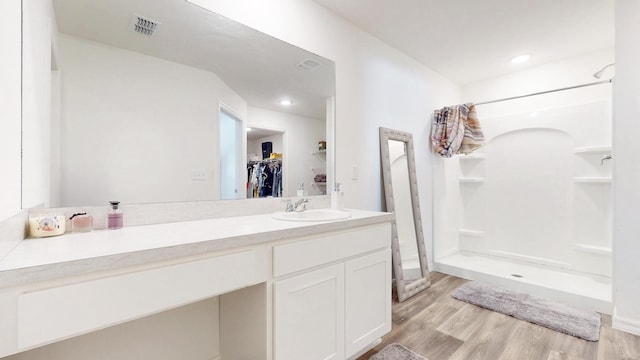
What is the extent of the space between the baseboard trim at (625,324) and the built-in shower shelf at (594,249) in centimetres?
102

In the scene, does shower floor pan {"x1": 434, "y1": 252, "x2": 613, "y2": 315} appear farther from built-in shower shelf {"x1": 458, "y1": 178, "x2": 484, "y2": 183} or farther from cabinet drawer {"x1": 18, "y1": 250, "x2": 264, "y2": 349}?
cabinet drawer {"x1": 18, "y1": 250, "x2": 264, "y2": 349}

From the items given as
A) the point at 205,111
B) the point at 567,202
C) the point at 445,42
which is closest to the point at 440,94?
the point at 445,42

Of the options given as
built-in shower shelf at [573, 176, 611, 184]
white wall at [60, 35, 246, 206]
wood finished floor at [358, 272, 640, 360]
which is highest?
white wall at [60, 35, 246, 206]

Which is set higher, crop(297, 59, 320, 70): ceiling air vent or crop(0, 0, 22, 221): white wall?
crop(297, 59, 320, 70): ceiling air vent

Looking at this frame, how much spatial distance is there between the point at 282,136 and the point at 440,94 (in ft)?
8.04

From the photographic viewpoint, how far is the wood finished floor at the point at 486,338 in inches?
66.4

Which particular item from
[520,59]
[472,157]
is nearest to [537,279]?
[472,157]

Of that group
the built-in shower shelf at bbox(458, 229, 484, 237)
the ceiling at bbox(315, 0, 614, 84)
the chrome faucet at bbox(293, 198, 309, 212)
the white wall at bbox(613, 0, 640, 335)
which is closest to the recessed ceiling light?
the ceiling at bbox(315, 0, 614, 84)

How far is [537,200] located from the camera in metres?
3.17

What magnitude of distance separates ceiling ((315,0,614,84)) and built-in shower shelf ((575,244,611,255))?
6.59 feet

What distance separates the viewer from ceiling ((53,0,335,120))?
3.99 ft

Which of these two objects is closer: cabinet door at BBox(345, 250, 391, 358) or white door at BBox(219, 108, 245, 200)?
cabinet door at BBox(345, 250, 391, 358)

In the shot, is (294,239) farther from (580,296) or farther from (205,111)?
(580,296)

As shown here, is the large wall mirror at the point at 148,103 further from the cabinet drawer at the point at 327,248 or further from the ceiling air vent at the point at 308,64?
the cabinet drawer at the point at 327,248
